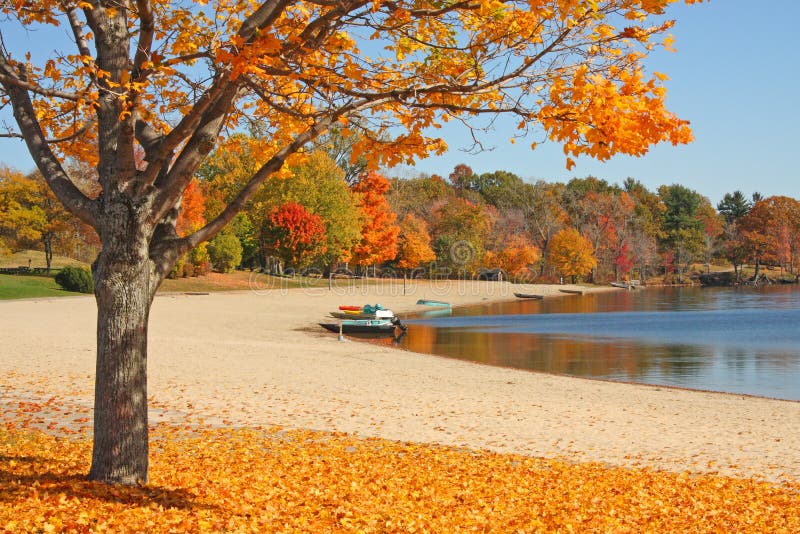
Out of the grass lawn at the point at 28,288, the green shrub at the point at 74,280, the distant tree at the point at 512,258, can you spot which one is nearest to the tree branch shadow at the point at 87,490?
the grass lawn at the point at 28,288

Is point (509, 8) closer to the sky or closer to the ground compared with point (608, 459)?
closer to the sky

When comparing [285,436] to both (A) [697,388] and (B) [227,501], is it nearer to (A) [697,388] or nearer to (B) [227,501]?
(B) [227,501]

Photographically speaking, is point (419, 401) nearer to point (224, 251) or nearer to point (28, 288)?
point (28, 288)

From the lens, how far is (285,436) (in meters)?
9.62

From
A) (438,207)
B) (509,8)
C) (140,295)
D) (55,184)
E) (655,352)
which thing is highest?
(438,207)

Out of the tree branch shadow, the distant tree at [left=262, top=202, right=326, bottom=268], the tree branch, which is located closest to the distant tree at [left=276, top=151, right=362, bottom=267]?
the distant tree at [left=262, top=202, right=326, bottom=268]

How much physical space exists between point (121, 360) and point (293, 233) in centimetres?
5535

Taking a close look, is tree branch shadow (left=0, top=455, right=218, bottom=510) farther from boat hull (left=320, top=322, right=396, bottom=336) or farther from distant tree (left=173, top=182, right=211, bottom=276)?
distant tree (left=173, top=182, right=211, bottom=276)

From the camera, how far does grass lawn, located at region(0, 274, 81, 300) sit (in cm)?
4159

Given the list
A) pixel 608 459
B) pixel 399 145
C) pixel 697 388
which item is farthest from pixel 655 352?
pixel 399 145

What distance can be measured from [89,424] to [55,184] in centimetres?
459

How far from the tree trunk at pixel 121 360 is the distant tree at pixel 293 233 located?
2171 inches

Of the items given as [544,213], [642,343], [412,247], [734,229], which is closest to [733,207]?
[734,229]

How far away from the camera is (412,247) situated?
76.9 m
